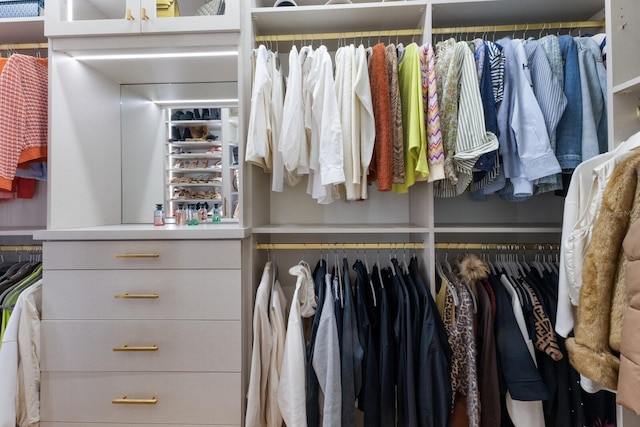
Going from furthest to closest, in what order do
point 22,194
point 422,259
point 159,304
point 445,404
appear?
point 22,194 < point 422,259 < point 159,304 < point 445,404

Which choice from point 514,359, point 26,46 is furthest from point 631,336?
point 26,46

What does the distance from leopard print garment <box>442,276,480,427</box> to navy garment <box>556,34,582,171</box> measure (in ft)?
2.09

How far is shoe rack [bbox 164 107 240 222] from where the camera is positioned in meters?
1.80

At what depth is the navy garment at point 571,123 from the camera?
1.27 meters

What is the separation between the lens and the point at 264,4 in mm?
1730

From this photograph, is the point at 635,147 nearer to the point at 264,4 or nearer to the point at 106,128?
the point at 264,4

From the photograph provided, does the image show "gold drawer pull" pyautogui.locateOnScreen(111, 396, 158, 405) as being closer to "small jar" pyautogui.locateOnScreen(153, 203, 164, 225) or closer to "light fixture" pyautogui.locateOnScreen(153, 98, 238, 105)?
"small jar" pyautogui.locateOnScreen(153, 203, 164, 225)

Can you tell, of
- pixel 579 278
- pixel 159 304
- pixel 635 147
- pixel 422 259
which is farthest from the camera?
pixel 422 259

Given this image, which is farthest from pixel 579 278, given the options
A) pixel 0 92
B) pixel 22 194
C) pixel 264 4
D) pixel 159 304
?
pixel 22 194

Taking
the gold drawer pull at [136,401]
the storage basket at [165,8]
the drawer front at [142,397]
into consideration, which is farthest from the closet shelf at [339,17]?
the gold drawer pull at [136,401]

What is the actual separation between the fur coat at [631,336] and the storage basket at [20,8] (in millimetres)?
2382

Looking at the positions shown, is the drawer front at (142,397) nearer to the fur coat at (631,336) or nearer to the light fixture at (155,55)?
the fur coat at (631,336)

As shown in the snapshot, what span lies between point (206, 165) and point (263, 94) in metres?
0.64

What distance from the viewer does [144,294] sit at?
1.29 meters
